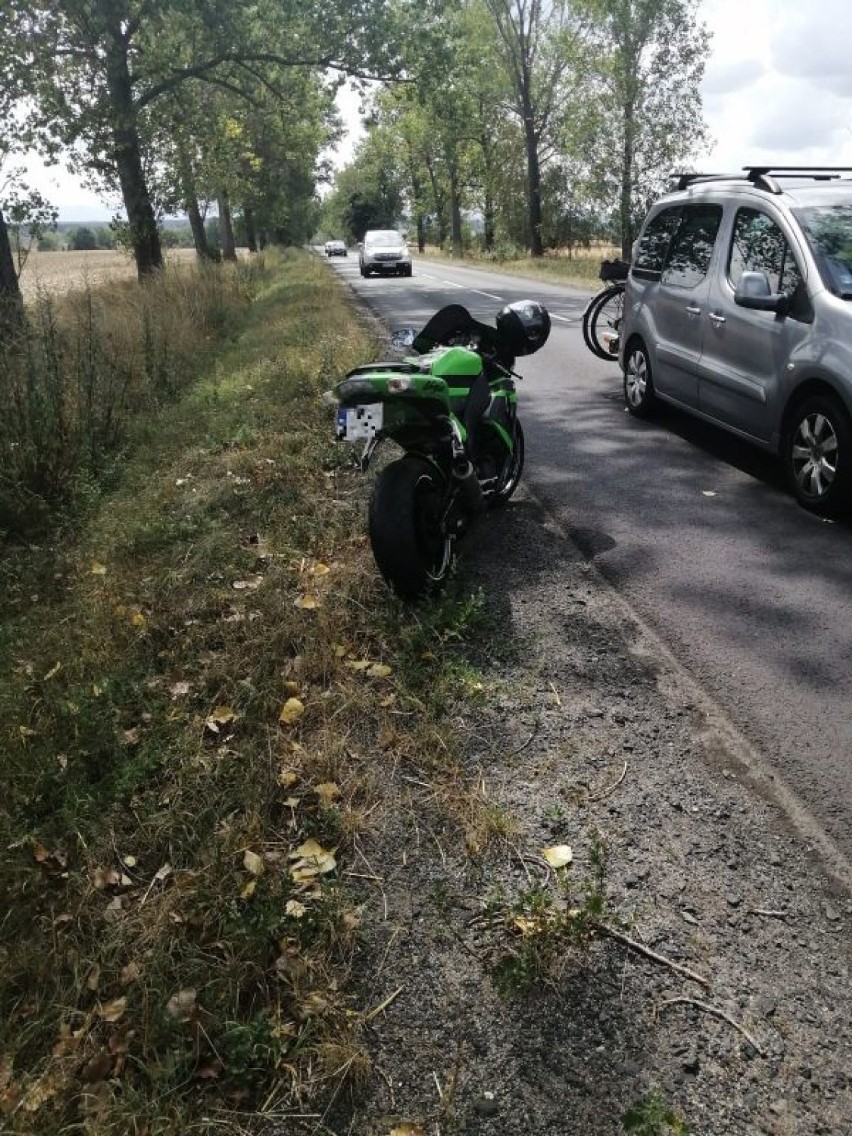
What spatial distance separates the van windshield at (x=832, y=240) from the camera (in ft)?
18.5

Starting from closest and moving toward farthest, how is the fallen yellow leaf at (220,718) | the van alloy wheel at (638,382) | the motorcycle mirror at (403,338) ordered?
the fallen yellow leaf at (220,718) < the motorcycle mirror at (403,338) < the van alloy wheel at (638,382)

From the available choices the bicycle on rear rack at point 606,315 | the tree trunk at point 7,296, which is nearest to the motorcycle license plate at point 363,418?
the tree trunk at point 7,296

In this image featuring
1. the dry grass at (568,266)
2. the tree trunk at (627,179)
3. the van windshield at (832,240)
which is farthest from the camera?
the tree trunk at (627,179)

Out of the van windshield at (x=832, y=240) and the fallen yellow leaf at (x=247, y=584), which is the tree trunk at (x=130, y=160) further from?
the fallen yellow leaf at (x=247, y=584)

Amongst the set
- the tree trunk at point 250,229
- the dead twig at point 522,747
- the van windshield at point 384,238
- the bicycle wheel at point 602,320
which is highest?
the tree trunk at point 250,229

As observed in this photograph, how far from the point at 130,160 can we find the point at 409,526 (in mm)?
19414

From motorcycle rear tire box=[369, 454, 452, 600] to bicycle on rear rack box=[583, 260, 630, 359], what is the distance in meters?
6.34

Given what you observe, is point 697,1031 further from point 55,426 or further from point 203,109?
point 203,109

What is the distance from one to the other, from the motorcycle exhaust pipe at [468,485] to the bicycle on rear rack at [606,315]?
19.8 feet

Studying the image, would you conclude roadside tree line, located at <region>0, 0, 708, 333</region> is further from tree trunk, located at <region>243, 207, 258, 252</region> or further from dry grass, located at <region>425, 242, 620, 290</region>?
tree trunk, located at <region>243, 207, 258, 252</region>

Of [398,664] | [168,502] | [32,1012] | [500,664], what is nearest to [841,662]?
[500,664]

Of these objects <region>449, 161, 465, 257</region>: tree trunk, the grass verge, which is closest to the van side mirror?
the grass verge

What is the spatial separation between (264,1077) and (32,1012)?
713 mm

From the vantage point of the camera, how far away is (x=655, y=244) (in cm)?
813
